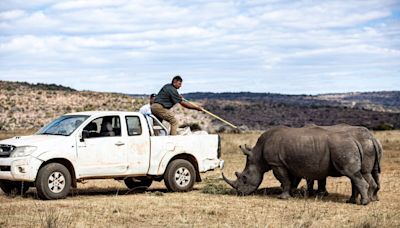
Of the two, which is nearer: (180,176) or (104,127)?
(104,127)

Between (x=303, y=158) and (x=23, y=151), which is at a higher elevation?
(x=23, y=151)

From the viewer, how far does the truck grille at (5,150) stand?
1627 centimetres

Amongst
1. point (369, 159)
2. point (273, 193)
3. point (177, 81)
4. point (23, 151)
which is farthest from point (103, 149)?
point (369, 159)

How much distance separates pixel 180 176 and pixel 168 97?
7.05 ft

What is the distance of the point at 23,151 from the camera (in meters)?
16.1

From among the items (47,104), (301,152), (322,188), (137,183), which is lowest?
(137,183)

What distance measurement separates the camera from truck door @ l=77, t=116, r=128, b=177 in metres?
16.8

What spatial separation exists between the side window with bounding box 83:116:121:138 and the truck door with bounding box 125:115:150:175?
10.2 inches

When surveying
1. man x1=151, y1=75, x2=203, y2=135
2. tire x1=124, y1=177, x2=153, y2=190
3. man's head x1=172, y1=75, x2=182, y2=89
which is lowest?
tire x1=124, y1=177, x2=153, y2=190

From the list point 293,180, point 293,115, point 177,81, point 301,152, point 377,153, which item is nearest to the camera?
point 377,153

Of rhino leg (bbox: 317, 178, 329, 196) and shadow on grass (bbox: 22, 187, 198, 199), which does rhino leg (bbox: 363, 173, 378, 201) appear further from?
shadow on grass (bbox: 22, 187, 198, 199)

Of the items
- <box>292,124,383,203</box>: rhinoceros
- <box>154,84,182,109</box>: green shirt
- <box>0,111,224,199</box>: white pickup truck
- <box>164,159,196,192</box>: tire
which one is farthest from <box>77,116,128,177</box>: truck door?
<box>292,124,383,203</box>: rhinoceros

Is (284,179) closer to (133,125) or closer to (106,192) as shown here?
(133,125)

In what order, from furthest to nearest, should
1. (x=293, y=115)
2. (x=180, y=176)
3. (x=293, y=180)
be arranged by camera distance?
1. (x=293, y=115)
2. (x=180, y=176)
3. (x=293, y=180)
